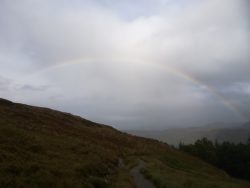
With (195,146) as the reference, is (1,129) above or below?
below

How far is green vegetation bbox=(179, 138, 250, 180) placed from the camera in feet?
302

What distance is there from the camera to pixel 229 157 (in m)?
95.1

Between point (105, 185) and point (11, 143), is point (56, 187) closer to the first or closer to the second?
point (105, 185)

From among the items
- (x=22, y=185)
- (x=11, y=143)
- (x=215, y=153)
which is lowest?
(x=22, y=185)

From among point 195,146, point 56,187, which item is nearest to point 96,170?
point 56,187

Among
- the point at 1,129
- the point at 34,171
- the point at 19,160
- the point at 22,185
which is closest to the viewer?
the point at 22,185

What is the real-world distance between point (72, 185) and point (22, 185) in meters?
3.09

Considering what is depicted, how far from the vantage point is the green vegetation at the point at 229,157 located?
302ft

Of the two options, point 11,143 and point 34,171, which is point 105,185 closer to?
point 34,171

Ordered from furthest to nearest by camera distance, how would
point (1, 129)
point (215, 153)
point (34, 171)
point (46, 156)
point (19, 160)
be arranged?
point (215, 153), point (1, 129), point (46, 156), point (19, 160), point (34, 171)

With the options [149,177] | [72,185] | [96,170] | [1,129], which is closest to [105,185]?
[72,185]

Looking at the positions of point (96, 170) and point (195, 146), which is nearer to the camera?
point (96, 170)

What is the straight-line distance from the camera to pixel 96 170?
28.3 metres

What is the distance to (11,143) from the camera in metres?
28.9
